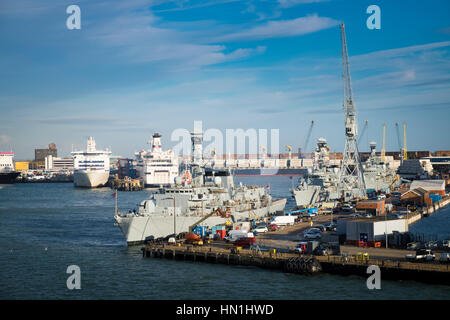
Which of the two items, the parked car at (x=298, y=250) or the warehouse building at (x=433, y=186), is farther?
the warehouse building at (x=433, y=186)

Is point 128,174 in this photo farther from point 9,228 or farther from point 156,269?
point 156,269

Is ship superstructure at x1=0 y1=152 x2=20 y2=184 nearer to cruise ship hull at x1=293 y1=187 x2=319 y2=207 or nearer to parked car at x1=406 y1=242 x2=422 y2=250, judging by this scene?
cruise ship hull at x1=293 y1=187 x2=319 y2=207

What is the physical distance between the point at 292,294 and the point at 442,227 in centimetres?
2620

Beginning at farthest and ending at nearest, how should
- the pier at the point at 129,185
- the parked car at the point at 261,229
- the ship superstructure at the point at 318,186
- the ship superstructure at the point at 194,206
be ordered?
the pier at the point at 129,185, the ship superstructure at the point at 318,186, the parked car at the point at 261,229, the ship superstructure at the point at 194,206

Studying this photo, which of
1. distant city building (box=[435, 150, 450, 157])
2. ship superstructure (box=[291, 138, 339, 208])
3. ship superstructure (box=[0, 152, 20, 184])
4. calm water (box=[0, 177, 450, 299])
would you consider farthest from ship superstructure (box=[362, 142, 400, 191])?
ship superstructure (box=[0, 152, 20, 184])

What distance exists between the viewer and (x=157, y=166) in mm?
116625

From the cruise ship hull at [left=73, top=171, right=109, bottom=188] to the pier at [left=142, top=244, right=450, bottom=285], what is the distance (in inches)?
3513

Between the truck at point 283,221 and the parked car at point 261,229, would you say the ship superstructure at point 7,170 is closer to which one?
the truck at point 283,221

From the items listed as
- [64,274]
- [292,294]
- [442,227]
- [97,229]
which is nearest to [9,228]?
[97,229]

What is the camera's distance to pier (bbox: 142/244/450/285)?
2448cm

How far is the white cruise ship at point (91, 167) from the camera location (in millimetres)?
118963

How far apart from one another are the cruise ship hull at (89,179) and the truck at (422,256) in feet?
333

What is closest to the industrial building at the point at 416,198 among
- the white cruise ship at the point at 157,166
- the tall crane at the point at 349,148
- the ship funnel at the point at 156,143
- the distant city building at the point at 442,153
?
the tall crane at the point at 349,148
